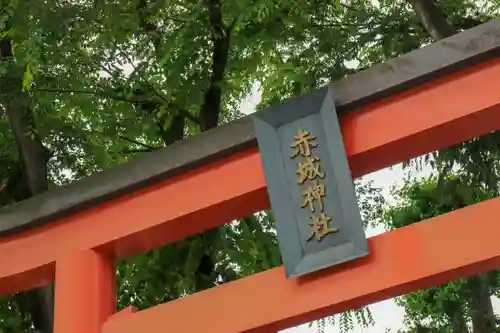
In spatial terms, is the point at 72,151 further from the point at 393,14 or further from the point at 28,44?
the point at 393,14

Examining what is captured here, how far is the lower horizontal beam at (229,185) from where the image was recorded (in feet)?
7.67

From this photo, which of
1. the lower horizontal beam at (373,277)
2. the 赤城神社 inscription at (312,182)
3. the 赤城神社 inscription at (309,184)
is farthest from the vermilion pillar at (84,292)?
the 赤城神社 inscription at (312,182)

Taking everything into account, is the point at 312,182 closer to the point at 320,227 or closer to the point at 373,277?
the point at 320,227

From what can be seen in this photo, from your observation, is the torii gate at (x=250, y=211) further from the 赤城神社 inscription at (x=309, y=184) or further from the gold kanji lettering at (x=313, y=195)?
the gold kanji lettering at (x=313, y=195)

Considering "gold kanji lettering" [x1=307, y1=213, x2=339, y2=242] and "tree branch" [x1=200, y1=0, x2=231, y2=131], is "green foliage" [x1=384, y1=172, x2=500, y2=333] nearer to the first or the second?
"gold kanji lettering" [x1=307, y1=213, x2=339, y2=242]

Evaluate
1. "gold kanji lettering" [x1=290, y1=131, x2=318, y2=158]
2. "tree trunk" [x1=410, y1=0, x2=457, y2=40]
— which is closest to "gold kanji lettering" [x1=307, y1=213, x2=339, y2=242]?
"gold kanji lettering" [x1=290, y1=131, x2=318, y2=158]

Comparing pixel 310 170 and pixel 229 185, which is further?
pixel 229 185

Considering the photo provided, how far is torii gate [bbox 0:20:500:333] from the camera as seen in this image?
87.0 inches

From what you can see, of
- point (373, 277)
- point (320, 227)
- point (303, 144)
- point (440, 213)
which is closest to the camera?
point (373, 277)

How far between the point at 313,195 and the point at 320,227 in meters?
0.12

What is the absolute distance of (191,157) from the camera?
2.64 meters

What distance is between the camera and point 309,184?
7.89ft

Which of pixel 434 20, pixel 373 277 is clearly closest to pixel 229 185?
pixel 373 277

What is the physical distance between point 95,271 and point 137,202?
0.32 m
